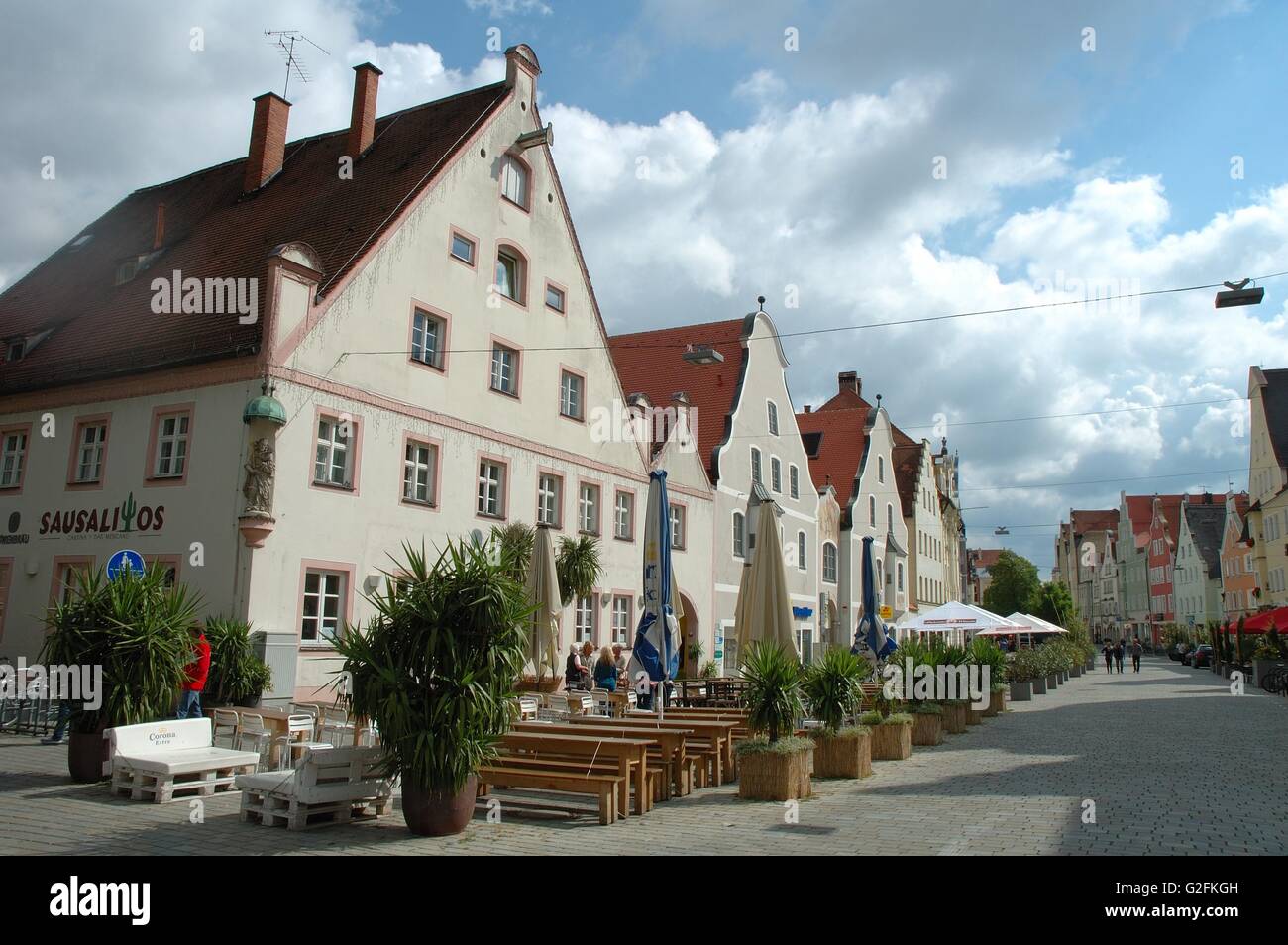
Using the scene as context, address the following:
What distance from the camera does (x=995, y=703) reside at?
21.9 m

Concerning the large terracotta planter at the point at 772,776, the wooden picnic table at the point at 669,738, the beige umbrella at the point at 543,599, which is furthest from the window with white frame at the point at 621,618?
the large terracotta planter at the point at 772,776

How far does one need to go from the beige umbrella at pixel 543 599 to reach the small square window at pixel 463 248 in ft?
22.2

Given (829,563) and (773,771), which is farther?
(829,563)

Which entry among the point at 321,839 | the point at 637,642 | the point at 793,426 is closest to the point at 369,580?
the point at 637,642

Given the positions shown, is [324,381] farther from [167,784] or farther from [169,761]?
[167,784]

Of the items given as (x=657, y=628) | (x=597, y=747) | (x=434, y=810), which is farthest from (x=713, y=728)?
(x=434, y=810)

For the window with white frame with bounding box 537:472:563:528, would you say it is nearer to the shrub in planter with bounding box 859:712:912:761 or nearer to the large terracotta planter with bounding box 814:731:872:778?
the shrub in planter with bounding box 859:712:912:761

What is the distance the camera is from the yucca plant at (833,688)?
1212cm

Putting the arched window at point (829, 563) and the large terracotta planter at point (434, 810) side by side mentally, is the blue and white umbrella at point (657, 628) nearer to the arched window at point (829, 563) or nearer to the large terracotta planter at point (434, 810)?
the large terracotta planter at point (434, 810)

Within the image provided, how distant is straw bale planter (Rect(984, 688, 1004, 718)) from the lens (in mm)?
21373

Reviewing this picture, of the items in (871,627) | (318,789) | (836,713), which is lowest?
(318,789)

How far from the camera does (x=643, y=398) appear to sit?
27.7 meters

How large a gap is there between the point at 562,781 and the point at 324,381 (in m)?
10.6
